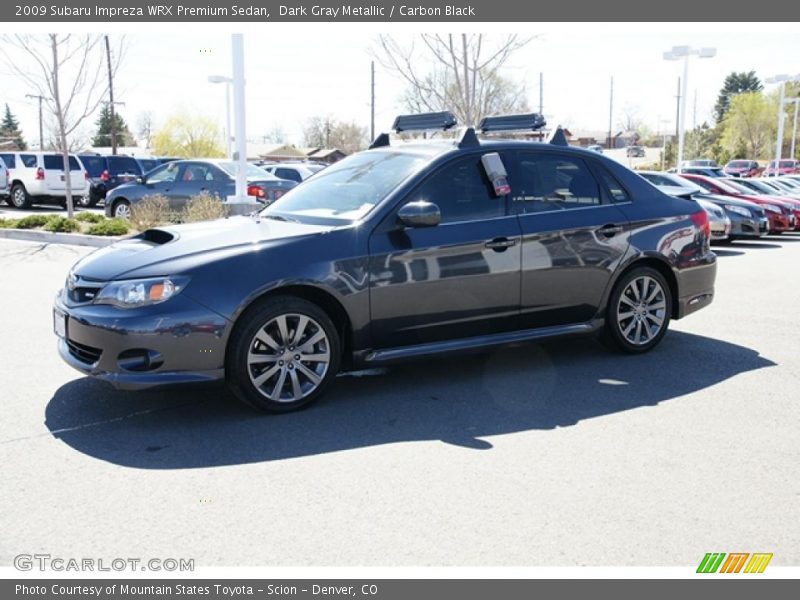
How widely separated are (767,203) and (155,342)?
1791cm

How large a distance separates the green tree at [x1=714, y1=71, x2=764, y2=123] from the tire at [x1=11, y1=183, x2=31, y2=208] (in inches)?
4065

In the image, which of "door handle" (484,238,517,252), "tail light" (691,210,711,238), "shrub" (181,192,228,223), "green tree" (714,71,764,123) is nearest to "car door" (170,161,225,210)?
"shrub" (181,192,228,223)

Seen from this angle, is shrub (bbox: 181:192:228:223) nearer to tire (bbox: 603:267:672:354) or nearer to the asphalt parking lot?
the asphalt parking lot

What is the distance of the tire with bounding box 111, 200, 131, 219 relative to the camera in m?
17.4

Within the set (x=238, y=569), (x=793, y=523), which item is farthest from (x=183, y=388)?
(x=793, y=523)

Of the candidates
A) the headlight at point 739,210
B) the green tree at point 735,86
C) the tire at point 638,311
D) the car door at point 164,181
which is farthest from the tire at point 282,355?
the green tree at point 735,86

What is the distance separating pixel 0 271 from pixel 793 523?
→ 34.3 feet

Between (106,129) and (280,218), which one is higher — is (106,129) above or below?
above

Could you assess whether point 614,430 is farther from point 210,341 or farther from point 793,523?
point 210,341

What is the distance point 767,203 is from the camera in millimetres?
19172

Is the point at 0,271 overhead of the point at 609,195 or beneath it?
beneath

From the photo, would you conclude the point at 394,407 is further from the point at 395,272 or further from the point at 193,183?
the point at 193,183

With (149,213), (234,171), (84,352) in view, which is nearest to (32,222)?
(149,213)

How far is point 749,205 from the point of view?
17234 millimetres
